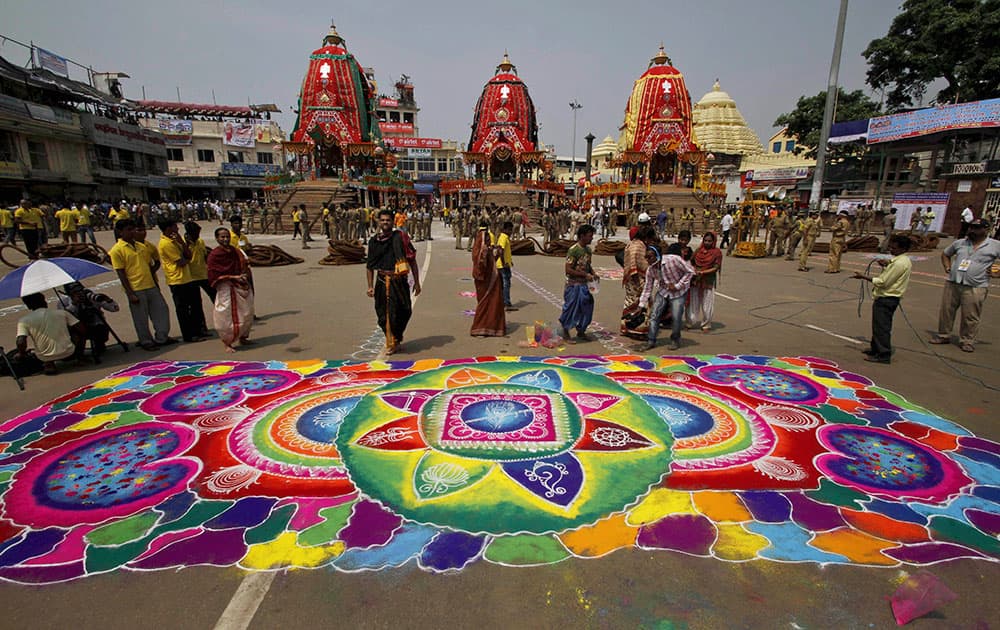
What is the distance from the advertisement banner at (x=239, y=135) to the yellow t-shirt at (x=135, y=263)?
49.4 meters

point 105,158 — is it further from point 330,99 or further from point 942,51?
point 942,51

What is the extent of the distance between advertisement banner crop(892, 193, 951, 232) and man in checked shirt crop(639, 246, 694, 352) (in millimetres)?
22619

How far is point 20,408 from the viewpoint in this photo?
3990mm

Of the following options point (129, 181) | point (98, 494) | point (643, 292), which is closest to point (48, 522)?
point (98, 494)

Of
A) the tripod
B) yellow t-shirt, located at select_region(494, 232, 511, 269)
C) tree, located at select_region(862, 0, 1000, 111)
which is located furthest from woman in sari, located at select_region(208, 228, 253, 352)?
tree, located at select_region(862, 0, 1000, 111)

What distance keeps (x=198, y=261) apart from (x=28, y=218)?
11.4 m

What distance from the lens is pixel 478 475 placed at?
2.91 meters

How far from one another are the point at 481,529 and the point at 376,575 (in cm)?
55

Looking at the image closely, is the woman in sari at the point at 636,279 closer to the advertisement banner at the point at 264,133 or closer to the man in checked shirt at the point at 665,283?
the man in checked shirt at the point at 665,283

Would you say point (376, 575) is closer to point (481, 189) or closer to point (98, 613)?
point (98, 613)

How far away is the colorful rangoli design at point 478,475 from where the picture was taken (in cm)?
232

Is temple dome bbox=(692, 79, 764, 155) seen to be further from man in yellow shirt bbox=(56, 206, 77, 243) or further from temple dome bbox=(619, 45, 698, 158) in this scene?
man in yellow shirt bbox=(56, 206, 77, 243)

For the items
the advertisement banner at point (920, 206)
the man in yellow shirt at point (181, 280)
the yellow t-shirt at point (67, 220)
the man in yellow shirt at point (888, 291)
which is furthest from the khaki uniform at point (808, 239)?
the yellow t-shirt at point (67, 220)

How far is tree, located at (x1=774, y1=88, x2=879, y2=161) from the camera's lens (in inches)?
1238
